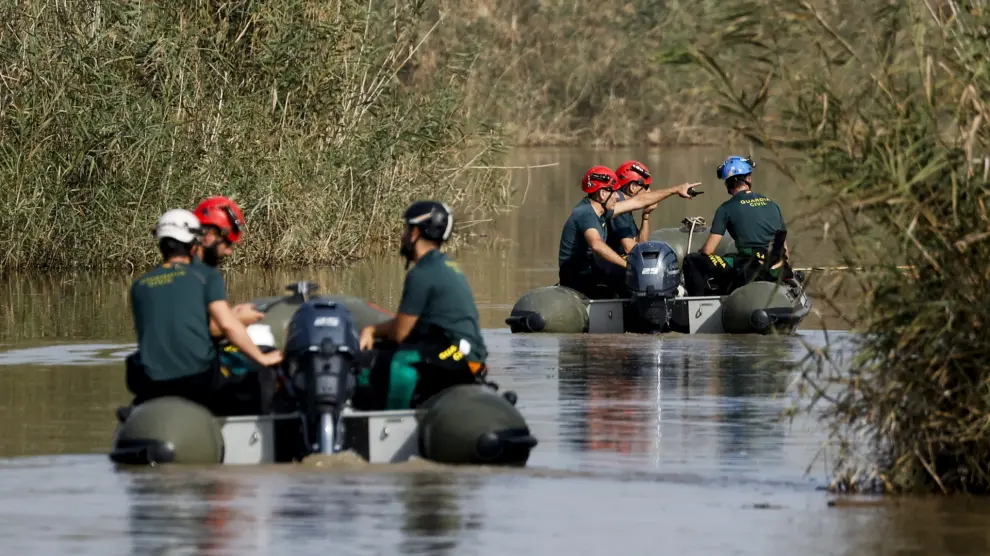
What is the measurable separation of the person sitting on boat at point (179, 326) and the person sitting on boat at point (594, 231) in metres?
8.05

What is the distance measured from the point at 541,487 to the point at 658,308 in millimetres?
8242

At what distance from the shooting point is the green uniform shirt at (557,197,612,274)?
774 inches

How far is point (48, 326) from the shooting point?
64.0 feet

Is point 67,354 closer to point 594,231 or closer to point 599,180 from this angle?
point 594,231

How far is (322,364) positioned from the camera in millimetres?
11203

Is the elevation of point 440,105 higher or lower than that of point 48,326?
higher

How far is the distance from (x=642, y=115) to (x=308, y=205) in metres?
41.0

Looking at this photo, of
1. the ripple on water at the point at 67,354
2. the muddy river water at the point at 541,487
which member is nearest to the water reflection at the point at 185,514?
the muddy river water at the point at 541,487

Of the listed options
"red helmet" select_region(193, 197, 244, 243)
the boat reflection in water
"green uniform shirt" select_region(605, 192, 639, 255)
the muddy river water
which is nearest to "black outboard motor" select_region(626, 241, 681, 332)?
the boat reflection in water

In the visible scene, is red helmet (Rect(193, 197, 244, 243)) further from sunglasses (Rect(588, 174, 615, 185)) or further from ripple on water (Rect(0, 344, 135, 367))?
sunglasses (Rect(588, 174, 615, 185))

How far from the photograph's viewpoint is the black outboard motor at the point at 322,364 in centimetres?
1116

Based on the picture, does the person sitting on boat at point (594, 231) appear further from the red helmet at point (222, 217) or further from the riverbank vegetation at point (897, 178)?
the riverbank vegetation at point (897, 178)

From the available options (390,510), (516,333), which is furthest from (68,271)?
(390,510)

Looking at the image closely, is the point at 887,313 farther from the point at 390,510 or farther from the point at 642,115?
the point at 642,115
